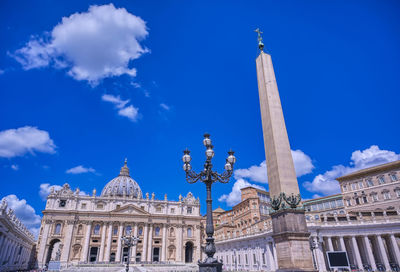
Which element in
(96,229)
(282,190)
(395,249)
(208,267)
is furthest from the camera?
(96,229)

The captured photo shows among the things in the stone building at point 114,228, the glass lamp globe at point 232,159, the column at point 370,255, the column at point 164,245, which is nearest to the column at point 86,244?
the stone building at point 114,228

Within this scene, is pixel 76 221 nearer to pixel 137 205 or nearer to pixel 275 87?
pixel 137 205

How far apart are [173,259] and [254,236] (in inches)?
1339

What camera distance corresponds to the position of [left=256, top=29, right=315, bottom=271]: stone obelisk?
960 cm

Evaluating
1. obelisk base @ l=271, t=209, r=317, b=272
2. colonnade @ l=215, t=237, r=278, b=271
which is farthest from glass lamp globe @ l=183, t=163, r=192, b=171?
colonnade @ l=215, t=237, r=278, b=271

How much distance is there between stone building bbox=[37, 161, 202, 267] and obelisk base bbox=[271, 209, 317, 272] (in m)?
57.5

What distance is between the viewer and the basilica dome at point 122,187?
80.6m

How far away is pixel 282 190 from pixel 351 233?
2865cm

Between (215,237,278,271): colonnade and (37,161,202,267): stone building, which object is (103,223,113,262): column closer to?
(37,161,202,267): stone building

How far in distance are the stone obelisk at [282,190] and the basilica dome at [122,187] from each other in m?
73.2

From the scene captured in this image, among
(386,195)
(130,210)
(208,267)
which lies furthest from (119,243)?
(208,267)

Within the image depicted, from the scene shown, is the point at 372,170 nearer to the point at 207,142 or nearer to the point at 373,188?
the point at 373,188

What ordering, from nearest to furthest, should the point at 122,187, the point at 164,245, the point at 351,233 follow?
the point at 351,233
the point at 164,245
the point at 122,187

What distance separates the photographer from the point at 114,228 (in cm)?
6228
